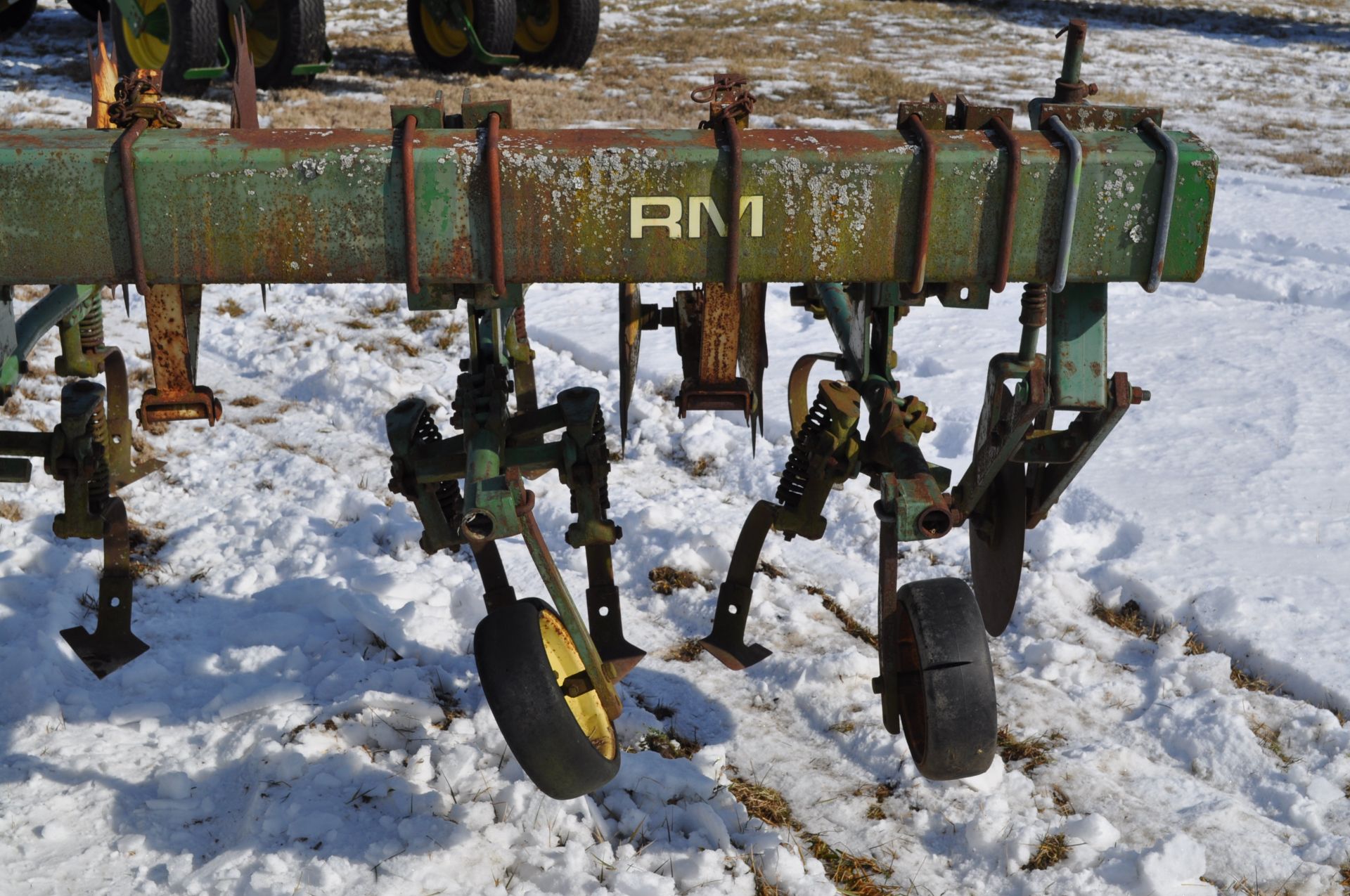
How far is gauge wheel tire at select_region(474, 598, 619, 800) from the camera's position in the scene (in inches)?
110

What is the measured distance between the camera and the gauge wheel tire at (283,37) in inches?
486

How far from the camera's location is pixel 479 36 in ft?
45.7

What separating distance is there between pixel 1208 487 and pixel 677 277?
147 inches

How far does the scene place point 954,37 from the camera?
64.2 ft

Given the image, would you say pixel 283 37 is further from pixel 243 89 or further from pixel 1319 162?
pixel 1319 162

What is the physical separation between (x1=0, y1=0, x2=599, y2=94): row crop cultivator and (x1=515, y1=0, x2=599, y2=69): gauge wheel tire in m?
0.01

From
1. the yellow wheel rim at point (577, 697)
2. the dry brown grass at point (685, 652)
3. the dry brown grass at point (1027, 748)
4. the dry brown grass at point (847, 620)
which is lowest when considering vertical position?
the dry brown grass at point (685, 652)

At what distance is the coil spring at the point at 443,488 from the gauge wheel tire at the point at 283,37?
10.0 metres

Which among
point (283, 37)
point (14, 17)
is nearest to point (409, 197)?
point (283, 37)

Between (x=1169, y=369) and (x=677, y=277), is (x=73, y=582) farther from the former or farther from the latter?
(x=1169, y=369)

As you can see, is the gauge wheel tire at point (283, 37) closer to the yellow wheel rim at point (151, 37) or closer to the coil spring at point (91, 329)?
the yellow wheel rim at point (151, 37)

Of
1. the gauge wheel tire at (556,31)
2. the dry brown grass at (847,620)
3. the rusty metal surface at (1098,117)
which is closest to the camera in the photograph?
the rusty metal surface at (1098,117)

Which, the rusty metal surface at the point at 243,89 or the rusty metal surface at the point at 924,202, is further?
the rusty metal surface at the point at 243,89

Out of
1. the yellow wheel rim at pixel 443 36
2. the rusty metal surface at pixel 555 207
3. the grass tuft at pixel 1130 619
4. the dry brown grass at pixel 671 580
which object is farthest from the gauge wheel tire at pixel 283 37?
the rusty metal surface at pixel 555 207
